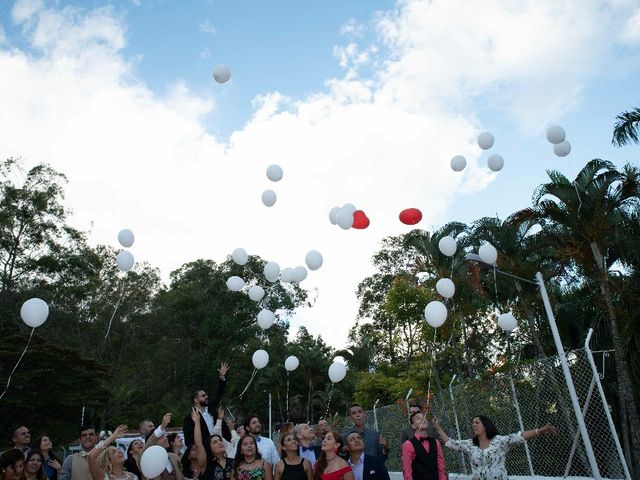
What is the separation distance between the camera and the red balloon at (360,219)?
8844 millimetres

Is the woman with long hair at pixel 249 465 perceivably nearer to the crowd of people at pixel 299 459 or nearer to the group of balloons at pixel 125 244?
the crowd of people at pixel 299 459

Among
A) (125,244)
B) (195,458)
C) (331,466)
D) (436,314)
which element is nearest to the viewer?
(331,466)

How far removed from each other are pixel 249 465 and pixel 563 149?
Answer: 7255 millimetres

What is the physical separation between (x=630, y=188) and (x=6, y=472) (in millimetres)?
10180

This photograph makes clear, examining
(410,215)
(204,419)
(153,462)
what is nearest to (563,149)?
(410,215)

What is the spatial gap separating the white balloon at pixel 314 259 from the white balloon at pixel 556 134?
451 cm

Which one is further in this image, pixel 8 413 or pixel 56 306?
pixel 56 306

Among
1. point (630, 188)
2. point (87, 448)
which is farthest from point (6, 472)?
point (630, 188)

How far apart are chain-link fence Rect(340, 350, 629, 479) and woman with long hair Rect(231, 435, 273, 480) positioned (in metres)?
3.55

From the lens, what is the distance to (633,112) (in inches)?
400

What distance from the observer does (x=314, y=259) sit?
945 cm

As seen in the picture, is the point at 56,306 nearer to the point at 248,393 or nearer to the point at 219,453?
the point at 248,393

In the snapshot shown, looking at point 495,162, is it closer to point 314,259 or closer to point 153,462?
point 314,259

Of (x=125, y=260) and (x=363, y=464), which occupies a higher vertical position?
(x=125, y=260)
